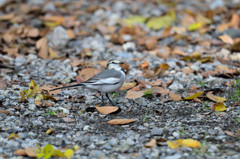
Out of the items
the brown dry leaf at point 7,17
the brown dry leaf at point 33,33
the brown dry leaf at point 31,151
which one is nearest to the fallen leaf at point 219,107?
the brown dry leaf at point 31,151

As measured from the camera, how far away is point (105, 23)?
335 inches

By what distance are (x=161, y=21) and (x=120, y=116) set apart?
431 centimetres

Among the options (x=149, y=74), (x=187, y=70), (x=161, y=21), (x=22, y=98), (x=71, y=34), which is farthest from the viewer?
(x=161, y=21)

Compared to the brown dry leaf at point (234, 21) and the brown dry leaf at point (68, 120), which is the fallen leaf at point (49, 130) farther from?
the brown dry leaf at point (234, 21)

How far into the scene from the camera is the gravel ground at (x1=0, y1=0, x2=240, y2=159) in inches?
146

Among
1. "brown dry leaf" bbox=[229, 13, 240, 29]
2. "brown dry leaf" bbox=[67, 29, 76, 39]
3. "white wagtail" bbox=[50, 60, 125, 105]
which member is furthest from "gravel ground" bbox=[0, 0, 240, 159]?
"brown dry leaf" bbox=[229, 13, 240, 29]

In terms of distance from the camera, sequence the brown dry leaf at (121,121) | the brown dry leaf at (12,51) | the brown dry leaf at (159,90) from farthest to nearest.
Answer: the brown dry leaf at (12,51) < the brown dry leaf at (159,90) < the brown dry leaf at (121,121)

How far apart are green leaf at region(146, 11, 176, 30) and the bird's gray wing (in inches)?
135

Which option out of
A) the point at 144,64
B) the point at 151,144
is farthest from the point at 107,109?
the point at 144,64

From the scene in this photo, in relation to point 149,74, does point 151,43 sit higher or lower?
higher

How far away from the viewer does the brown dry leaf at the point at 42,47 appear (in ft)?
22.2

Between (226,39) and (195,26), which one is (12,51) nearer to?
(195,26)

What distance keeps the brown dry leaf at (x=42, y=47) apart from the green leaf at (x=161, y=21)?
2520 millimetres

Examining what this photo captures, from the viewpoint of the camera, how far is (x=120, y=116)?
4.66m
